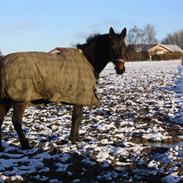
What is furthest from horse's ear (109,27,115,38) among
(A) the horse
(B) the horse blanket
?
(B) the horse blanket

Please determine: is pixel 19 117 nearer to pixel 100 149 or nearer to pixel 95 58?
pixel 100 149

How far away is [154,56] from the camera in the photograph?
91188 millimetres

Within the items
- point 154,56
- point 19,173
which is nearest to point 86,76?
point 19,173

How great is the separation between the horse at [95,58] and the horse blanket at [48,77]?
0.70ft

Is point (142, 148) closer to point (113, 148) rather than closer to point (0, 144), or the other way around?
point (113, 148)

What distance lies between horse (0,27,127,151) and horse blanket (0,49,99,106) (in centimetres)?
21

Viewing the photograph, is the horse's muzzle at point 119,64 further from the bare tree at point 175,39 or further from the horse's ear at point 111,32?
the bare tree at point 175,39

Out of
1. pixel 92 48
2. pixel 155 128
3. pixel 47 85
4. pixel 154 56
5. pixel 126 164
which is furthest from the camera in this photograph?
pixel 154 56

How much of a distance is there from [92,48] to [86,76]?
27.0 inches

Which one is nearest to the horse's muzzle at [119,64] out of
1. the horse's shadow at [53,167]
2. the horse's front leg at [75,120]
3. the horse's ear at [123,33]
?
the horse's ear at [123,33]

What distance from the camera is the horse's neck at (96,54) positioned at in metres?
8.71

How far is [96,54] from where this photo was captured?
8.73 metres

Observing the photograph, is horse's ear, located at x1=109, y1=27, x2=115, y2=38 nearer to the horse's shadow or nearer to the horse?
the horse

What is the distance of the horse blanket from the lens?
779 centimetres
